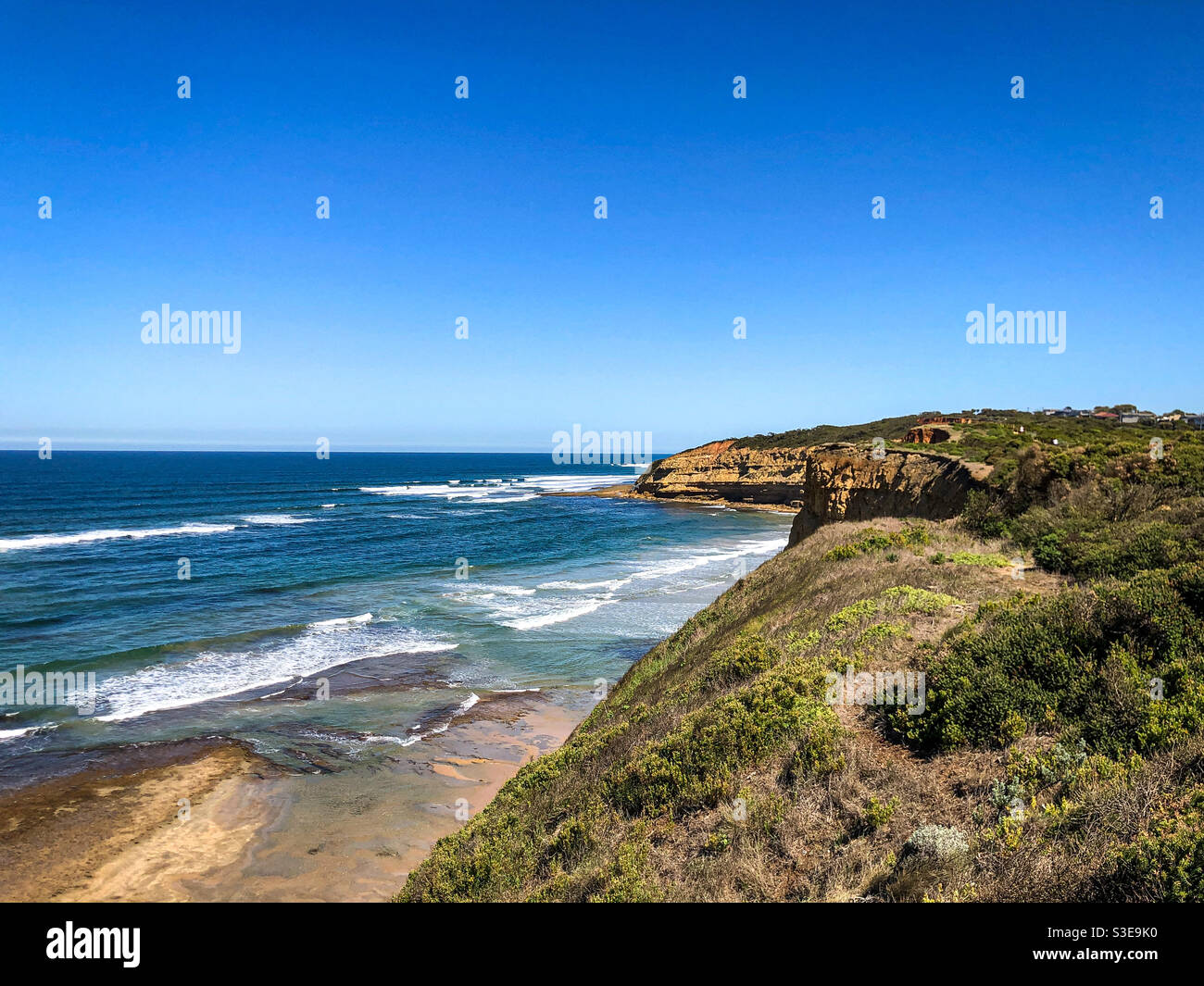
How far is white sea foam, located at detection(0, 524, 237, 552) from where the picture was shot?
40.4 m

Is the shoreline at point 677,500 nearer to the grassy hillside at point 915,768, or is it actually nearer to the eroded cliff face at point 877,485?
the eroded cliff face at point 877,485

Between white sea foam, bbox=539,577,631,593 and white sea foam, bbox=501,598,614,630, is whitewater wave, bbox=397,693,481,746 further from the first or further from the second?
white sea foam, bbox=539,577,631,593

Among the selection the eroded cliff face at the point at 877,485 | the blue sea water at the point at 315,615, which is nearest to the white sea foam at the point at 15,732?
the blue sea water at the point at 315,615

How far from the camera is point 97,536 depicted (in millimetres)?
44438

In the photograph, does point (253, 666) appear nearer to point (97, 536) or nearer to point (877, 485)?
point (877, 485)

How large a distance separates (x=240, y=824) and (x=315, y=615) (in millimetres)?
15677

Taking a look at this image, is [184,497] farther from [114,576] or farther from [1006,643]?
[1006,643]

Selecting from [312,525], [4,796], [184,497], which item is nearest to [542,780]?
[4,796]

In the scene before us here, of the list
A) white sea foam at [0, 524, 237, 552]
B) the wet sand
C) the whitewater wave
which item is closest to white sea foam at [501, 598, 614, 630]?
the whitewater wave

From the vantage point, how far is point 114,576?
105 ft

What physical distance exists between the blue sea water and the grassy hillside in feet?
33.3

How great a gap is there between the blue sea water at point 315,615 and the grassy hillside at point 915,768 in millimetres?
10156

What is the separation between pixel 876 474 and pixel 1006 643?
21.9 m

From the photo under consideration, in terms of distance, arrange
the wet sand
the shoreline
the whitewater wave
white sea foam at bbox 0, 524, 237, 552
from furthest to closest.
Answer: the shoreline, white sea foam at bbox 0, 524, 237, 552, the whitewater wave, the wet sand
